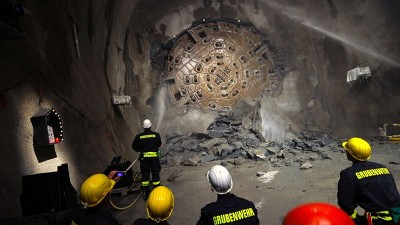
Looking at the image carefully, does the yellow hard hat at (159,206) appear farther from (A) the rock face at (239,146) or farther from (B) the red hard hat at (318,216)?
(A) the rock face at (239,146)

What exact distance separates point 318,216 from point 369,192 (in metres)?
1.77

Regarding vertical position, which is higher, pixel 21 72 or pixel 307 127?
pixel 21 72

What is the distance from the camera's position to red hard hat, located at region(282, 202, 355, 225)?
1.19 metres

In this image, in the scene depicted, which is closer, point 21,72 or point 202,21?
point 21,72

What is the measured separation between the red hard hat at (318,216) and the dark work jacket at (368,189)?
1.64 m

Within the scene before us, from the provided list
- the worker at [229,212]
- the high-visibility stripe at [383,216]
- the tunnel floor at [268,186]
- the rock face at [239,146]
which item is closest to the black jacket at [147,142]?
the tunnel floor at [268,186]

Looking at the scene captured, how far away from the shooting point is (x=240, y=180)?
6441 mm

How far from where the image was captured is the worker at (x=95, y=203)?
224 cm

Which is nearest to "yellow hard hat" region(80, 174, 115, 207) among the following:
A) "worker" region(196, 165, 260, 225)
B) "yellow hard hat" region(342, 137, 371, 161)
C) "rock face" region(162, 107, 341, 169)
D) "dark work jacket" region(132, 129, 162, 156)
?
"worker" region(196, 165, 260, 225)

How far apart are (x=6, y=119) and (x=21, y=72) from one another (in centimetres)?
82

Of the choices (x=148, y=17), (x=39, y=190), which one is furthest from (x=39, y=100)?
(x=148, y=17)

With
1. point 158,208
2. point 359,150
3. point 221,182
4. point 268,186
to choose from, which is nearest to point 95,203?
point 158,208

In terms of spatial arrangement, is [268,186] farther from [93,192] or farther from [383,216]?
[93,192]

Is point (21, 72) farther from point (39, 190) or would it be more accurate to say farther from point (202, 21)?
point (202, 21)
